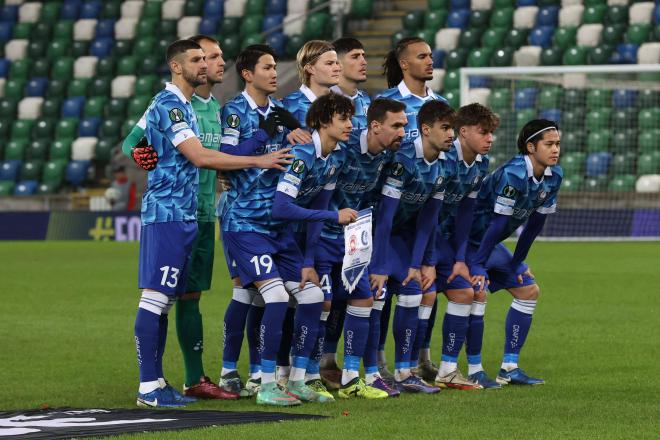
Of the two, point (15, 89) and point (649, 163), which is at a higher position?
point (15, 89)

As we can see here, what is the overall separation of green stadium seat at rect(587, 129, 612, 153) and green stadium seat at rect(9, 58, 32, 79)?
45.1ft

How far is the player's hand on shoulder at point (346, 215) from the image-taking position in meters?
7.04

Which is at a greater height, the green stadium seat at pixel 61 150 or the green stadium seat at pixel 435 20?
the green stadium seat at pixel 435 20

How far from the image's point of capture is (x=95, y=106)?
30.0 m

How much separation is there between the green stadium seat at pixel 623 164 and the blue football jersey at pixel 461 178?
1686cm

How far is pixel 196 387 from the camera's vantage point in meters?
7.63

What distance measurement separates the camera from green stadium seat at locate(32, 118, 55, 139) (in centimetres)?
3003

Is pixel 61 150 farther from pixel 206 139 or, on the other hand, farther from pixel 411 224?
pixel 206 139

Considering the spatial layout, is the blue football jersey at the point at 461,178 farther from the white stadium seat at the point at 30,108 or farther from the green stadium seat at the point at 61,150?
the white stadium seat at the point at 30,108

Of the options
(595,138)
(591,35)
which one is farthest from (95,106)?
(595,138)

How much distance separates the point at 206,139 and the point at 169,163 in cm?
39

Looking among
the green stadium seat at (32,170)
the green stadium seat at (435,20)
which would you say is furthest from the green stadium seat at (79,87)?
the green stadium seat at (435,20)

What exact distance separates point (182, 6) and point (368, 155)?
81.6 feet

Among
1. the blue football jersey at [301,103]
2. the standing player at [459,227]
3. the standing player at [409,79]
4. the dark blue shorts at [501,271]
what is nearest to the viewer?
the blue football jersey at [301,103]
